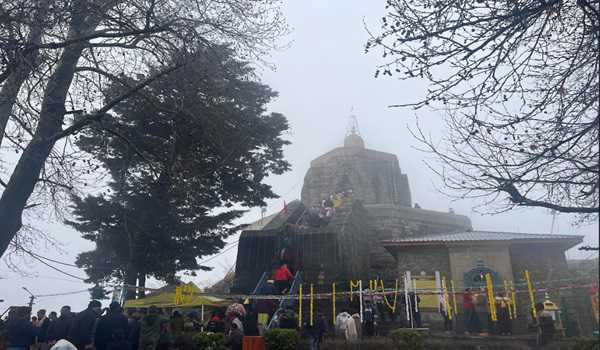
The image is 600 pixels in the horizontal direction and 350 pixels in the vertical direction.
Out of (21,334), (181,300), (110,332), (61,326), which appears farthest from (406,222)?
(21,334)

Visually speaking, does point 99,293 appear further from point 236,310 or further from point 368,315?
point 368,315

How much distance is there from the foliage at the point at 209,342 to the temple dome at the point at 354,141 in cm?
3934

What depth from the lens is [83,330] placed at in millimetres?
9805

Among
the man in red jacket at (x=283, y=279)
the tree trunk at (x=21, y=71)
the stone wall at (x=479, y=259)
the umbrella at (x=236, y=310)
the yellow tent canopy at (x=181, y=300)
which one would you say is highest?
the tree trunk at (x=21, y=71)

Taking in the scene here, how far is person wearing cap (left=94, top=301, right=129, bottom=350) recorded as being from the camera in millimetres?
9438

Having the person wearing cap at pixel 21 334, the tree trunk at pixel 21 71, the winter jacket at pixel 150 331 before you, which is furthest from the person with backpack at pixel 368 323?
the tree trunk at pixel 21 71

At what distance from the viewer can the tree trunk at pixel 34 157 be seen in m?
8.70

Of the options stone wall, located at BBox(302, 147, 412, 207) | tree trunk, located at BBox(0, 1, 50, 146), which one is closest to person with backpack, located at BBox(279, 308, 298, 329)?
tree trunk, located at BBox(0, 1, 50, 146)

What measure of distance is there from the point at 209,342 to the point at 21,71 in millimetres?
6996

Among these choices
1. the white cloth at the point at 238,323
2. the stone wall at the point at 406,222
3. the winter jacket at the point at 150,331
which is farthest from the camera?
the stone wall at the point at 406,222

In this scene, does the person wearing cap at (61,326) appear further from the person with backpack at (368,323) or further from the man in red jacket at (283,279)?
the person with backpack at (368,323)

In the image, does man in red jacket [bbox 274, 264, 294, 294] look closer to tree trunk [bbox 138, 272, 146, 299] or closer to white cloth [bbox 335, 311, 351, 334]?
white cloth [bbox 335, 311, 351, 334]

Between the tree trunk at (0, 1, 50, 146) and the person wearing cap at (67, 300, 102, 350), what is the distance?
4.18 m

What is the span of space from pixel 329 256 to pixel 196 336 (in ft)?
29.9
